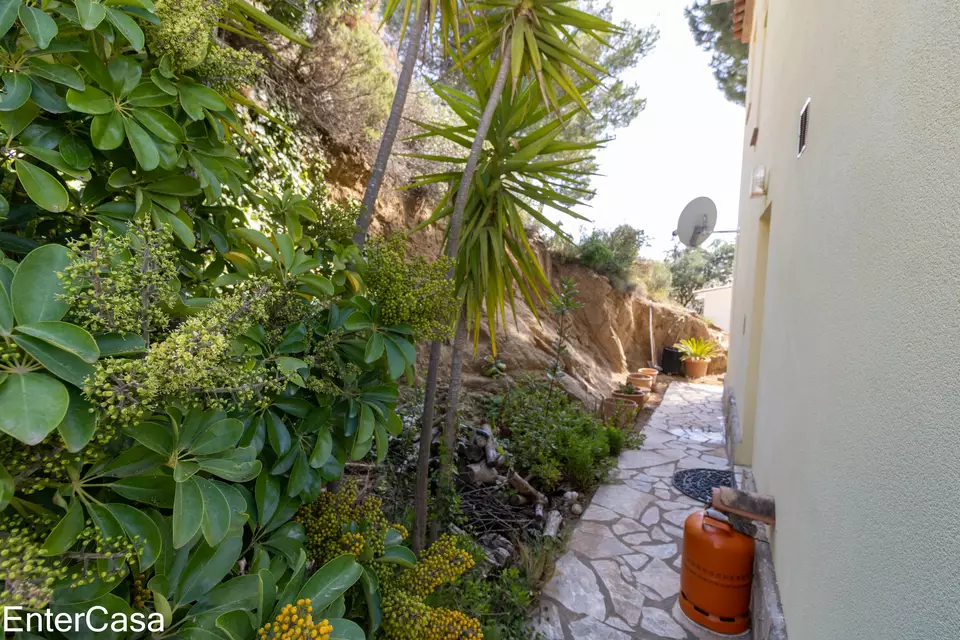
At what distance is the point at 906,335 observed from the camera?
3.05 feet

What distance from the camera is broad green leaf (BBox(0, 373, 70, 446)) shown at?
25.7 inches

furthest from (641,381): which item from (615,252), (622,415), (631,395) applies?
(615,252)

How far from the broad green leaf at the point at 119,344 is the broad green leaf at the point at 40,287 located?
0.08m

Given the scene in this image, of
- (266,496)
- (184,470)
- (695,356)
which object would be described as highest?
(184,470)

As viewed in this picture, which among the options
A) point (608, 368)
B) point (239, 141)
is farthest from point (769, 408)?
point (608, 368)

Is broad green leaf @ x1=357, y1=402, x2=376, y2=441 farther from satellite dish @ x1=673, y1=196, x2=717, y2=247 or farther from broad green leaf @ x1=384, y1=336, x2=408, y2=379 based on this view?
satellite dish @ x1=673, y1=196, x2=717, y2=247

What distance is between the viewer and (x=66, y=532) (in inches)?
31.1

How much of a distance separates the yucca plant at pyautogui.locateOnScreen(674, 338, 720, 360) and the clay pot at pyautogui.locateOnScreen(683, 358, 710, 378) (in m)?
0.07

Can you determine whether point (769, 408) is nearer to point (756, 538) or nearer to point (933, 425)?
point (756, 538)

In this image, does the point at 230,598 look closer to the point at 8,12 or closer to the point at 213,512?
the point at 213,512

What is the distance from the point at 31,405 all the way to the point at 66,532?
0.27 m

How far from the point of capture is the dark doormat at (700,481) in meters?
4.27

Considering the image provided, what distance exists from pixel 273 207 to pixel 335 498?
114cm

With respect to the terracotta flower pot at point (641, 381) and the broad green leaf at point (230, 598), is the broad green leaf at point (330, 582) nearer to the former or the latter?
the broad green leaf at point (230, 598)
